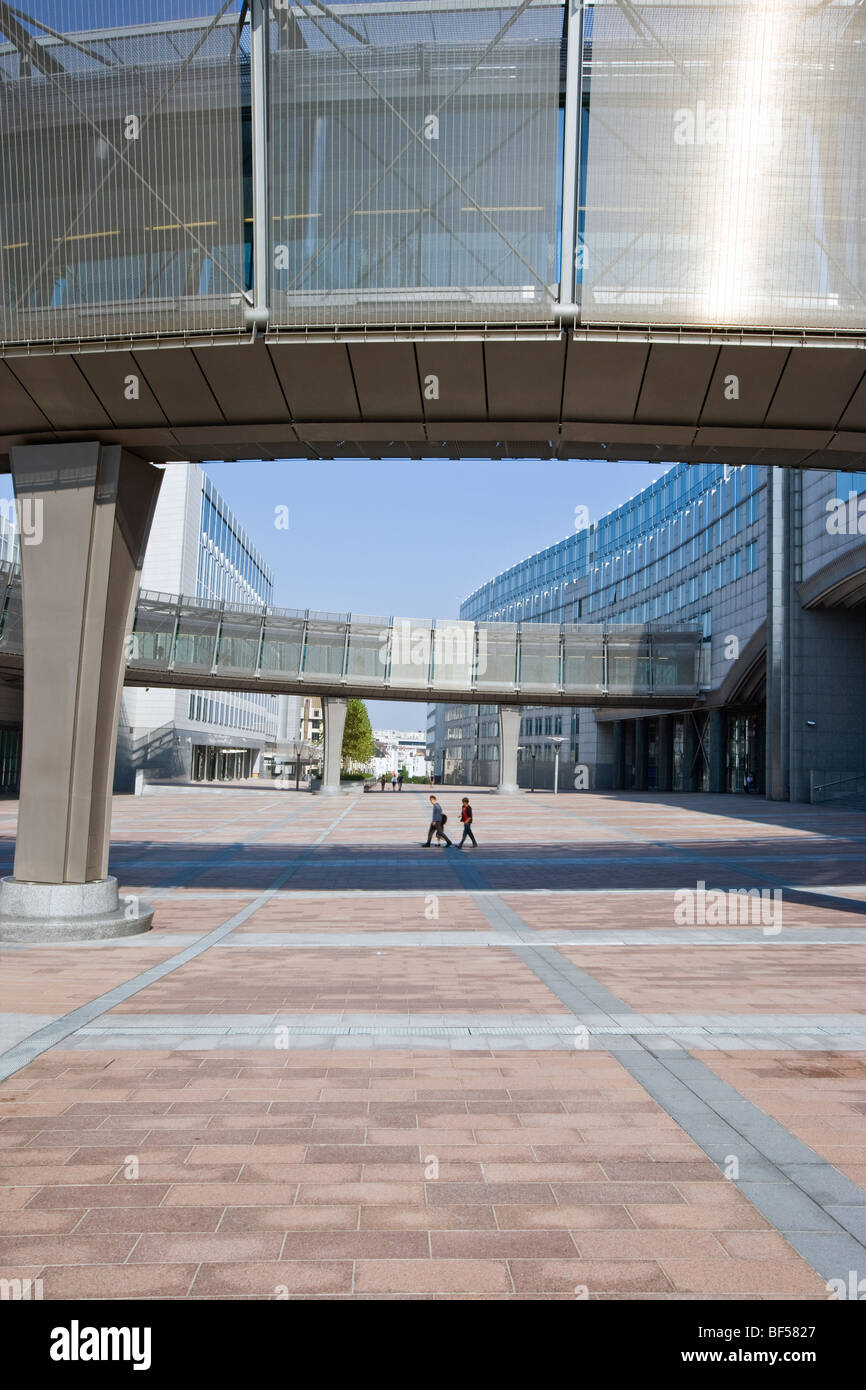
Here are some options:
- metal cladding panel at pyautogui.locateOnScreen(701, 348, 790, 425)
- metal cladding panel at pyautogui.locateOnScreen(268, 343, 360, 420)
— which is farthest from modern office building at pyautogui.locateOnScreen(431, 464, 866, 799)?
metal cladding panel at pyautogui.locateOnScreen(268, 343, 360, 420)

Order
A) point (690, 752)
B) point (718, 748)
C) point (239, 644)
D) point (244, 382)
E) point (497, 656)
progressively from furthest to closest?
point (690, 752), point (718, 748), point (497, 656), point (239, 644), point (244, 382)

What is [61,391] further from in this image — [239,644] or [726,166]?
[239,644]

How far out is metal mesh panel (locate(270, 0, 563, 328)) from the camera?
32.9 ft

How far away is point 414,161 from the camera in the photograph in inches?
408

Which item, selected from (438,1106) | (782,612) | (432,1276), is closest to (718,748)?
(782,612)

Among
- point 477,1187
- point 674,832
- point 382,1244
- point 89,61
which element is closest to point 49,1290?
point 382,1244

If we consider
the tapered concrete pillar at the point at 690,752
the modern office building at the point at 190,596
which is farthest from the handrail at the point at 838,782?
the modern office building at the point at 190,596

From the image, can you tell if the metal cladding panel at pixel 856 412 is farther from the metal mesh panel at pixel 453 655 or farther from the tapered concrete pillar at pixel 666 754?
the tapered concrete pillar at pixel 666 754

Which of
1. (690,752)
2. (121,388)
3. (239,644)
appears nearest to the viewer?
(121,388)

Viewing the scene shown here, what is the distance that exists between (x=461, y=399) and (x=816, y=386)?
147 inches

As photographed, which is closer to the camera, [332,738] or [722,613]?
[722,613]

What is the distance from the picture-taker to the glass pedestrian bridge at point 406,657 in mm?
49344

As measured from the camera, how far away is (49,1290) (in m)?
3.63
